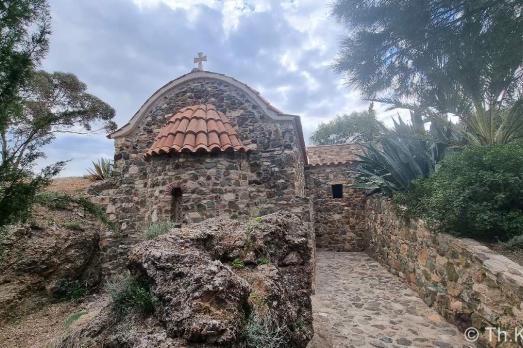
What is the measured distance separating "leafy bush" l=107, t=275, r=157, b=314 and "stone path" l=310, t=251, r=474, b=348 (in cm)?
194

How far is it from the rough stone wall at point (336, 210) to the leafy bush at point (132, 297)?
26.2ft

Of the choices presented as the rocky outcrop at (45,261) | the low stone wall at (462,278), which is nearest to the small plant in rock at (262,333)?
the low stone wall at (462,278)

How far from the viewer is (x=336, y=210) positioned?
10211mm

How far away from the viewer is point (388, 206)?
700 cm

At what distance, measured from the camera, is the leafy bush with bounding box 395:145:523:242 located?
3.86 m

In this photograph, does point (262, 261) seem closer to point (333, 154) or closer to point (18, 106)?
point (18, 106)

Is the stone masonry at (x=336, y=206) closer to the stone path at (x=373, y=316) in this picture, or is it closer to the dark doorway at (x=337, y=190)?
the dark doorway at (x=337, y=190)

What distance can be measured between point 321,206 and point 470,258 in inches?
267

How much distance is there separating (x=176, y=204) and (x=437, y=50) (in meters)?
5.14

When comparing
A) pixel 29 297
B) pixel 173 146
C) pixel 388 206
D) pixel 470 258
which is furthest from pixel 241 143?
pixel 29 297

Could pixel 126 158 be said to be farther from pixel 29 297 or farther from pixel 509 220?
pixel 509 220

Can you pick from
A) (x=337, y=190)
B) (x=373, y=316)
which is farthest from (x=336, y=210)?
(x=373, y=316)

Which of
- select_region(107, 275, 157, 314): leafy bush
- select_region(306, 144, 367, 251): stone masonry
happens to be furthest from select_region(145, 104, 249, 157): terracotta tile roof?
select_region(306, 144, 367, 251): stone masonry

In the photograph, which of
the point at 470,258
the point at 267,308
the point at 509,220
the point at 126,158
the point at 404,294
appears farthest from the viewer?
the point at 126,158
